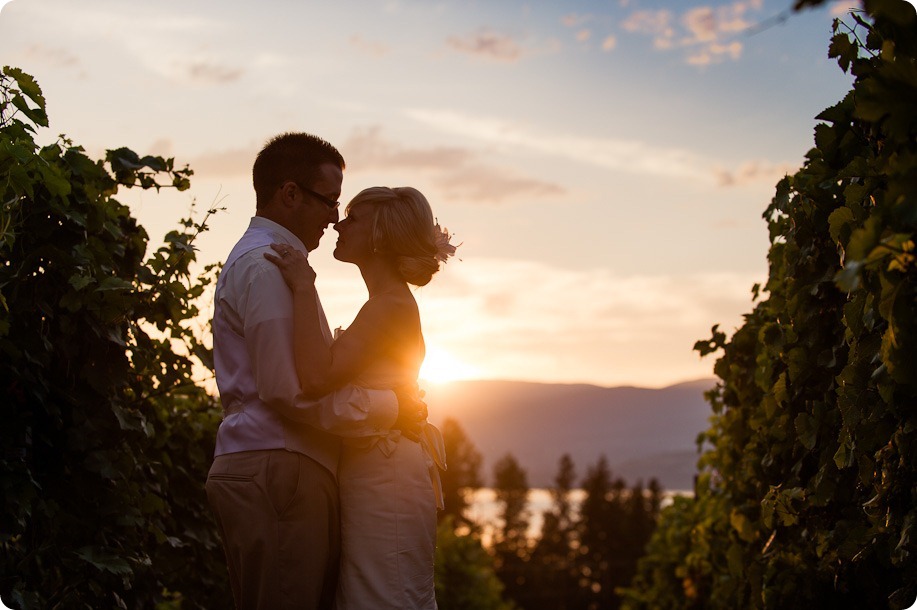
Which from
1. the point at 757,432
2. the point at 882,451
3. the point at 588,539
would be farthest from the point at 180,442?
the point at 588,539

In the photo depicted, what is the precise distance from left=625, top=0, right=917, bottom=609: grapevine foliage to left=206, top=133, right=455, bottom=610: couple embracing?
171cm

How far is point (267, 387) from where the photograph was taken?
152 inches

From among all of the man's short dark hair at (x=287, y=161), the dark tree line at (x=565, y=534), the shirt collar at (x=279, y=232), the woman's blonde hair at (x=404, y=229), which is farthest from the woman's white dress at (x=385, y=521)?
the dark tree line at (x=565, y=534)

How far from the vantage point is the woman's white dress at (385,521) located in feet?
13.3

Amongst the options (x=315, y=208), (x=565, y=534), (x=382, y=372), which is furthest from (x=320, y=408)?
(x=565, y=534)

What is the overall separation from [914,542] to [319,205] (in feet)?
8.76

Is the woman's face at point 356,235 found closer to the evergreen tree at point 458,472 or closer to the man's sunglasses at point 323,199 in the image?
the man's sunglasses at point 323,199

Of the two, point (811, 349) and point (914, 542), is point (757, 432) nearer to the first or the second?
point (811, 349)

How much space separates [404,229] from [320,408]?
911 mm

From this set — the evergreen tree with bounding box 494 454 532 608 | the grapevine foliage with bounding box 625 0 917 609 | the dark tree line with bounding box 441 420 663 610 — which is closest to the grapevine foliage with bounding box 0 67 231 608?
the grapevine foliage with bounding box 625 0 917 609

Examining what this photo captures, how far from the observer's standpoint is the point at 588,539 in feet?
258

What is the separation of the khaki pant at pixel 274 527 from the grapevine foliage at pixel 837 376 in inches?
78.3

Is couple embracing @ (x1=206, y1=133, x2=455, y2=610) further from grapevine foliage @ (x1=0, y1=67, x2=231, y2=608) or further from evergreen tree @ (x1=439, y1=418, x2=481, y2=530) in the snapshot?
evergreen tree @ (x1=439, y1=418, x2=481, y2=530)

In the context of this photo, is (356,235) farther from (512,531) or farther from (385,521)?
(512,531)
